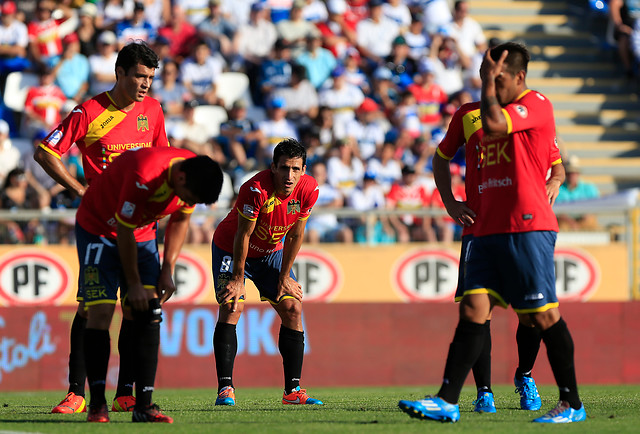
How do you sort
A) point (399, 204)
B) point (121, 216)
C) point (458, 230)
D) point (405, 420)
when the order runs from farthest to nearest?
→ point (399, 204), point (458, 230), point (405, 420), point (121, 216)

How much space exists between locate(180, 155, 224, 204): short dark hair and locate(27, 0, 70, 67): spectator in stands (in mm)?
11312

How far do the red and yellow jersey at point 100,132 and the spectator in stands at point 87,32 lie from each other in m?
9.55

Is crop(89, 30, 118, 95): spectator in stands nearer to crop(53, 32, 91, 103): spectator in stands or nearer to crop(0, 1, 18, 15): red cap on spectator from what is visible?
crop(53, 32, 91, 103): spectator in stands

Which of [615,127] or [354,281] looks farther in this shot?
[615,127]

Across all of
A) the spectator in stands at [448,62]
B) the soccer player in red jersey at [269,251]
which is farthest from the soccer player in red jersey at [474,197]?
the spectator in stands at [448,62]

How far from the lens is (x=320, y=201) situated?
1558 cm

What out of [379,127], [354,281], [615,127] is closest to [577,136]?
[615,127]

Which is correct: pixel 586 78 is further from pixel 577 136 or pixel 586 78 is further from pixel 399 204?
pixel 399 204

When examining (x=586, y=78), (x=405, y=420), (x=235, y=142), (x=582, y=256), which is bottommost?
(x=405, y=420)

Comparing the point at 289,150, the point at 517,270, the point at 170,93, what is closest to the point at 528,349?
the point at 517,270

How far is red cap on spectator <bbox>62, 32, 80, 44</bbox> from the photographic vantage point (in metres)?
17.1

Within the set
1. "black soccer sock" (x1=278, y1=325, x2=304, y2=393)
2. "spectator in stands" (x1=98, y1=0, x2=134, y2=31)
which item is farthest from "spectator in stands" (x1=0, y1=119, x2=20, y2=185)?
"black soccer sock" (x1=278, y1=325, x2=304, y2=393)

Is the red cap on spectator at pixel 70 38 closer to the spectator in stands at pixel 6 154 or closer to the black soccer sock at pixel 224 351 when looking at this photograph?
the spectator in stands at pixel 6 154

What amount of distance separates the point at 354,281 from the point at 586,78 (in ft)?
31.5
